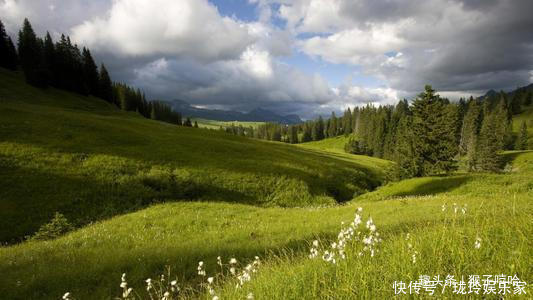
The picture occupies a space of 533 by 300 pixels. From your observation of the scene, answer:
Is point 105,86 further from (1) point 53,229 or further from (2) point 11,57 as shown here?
(1) point 53,229

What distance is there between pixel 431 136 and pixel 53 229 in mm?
43165

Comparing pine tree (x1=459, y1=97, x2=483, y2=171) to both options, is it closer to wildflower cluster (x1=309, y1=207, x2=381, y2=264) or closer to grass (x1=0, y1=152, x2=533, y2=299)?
grass (x1=0, y1=152, x2=533, y2=299)

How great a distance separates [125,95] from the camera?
116750 mm

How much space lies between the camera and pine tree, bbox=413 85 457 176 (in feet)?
124

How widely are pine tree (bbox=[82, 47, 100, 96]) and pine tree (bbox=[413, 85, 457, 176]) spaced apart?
98938 millimetres

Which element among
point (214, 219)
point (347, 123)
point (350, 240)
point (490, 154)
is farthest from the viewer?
point (347, 123)

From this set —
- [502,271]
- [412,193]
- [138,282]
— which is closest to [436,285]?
[502,271]

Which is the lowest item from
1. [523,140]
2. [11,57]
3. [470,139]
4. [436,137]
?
[523,140]

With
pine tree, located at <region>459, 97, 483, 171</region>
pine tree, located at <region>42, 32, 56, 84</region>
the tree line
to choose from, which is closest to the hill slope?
the tree line

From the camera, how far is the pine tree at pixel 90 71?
90.6 meters

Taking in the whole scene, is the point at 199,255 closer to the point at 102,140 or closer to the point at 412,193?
the point at 412,193

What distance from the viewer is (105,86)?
319 feet

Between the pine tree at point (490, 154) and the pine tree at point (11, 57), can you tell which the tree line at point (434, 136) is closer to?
the pine tree at point (490, 154)

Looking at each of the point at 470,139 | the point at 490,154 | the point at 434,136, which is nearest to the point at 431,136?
the point at 434,136
